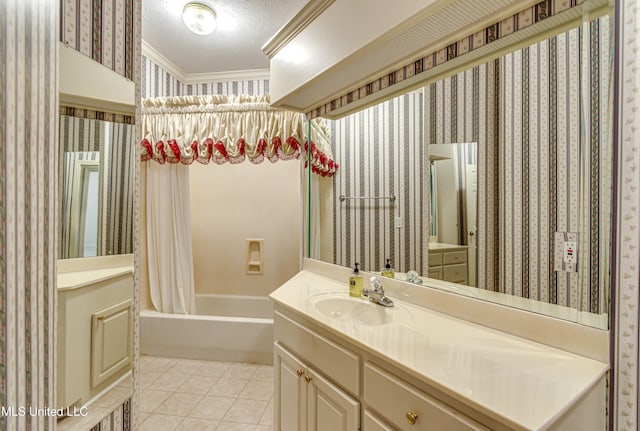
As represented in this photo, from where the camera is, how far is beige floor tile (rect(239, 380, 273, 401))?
2213 mm

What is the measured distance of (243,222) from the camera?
3.57 meters

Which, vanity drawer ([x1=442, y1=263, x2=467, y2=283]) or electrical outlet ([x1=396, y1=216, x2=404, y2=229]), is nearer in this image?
vanity drawer ([x1=442, y1=263, x2=467, y2=283])

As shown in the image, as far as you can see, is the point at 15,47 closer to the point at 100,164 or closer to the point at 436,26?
the point at 100,164

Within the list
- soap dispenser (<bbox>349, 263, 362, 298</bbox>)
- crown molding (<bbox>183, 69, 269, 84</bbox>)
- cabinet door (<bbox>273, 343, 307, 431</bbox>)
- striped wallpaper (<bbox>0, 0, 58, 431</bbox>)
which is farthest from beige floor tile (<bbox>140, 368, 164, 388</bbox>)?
crown molding (<bbox>183, 69, 269, 84</bbox>)

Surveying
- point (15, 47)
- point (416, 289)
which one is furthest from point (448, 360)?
point (15, 47)

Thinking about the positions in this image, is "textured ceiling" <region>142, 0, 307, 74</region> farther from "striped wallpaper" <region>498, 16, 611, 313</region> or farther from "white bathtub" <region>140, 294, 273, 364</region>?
"white bathtub" <region>140, 294, 273, 364</region>

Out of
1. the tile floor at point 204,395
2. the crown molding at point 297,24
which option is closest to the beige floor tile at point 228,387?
the tile floor at point 204,395

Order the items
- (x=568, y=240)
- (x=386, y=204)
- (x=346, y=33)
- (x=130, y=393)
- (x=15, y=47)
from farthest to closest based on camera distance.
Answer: (x=386, y=204)
(x=346, y=33)
(x=568, y=240)
(x=130, y=393)
(x=15, y=47)

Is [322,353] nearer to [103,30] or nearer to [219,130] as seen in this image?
[103,30]

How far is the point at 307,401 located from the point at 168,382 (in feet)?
5.01

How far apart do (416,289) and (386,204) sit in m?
0.52

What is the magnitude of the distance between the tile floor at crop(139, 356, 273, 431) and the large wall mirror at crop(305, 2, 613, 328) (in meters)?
1.22

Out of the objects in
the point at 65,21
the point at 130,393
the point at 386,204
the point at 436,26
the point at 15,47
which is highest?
the point at 436,26

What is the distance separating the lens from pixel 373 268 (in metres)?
1.85
